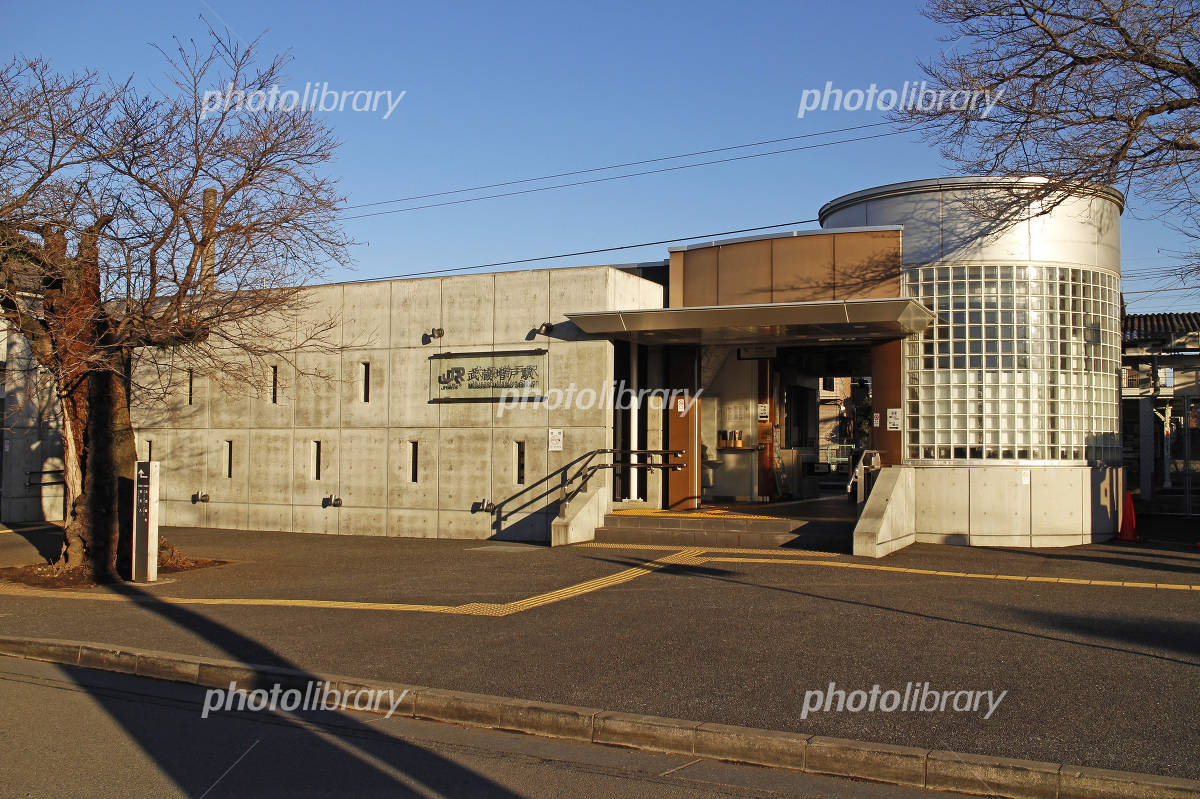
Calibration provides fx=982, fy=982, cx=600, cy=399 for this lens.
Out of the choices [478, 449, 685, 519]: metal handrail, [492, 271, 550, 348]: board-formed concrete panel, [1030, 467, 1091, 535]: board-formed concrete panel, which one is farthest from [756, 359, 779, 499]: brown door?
[1030, 467, 1091, 535]: board-formed concrete panel

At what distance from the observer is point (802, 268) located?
18469 millimetres

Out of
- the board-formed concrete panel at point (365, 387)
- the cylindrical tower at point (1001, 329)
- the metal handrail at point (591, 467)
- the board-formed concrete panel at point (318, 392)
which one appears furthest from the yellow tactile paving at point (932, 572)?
the board-formed concrete panel at point (318, 392)

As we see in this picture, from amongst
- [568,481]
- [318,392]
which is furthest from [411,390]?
[568,481]

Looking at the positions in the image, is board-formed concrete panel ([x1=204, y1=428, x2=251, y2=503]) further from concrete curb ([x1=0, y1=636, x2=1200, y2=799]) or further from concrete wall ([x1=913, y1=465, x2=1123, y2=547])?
concrete wall ([x1=913, y1=465, x2=1123, y2=547])

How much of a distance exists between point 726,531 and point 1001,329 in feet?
20.5

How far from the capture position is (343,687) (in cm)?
794

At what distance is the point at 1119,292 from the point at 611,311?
9.86m

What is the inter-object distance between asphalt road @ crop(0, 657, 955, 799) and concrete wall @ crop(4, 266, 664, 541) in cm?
1169

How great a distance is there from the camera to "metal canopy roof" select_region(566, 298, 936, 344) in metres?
16.4

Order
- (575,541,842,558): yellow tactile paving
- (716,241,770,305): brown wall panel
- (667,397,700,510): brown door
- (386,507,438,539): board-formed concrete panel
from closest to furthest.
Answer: (575,541,842,558): yellow tactile paving → (716,241,770,305): brown wall panel → (667,397,700,510): brown door → (386,507,438,539): board-formed concrete panel

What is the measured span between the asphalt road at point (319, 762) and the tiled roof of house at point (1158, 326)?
25.3 meters

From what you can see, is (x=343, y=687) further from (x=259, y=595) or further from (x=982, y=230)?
(x=982, y=230)

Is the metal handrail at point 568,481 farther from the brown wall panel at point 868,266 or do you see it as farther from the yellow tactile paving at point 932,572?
the brown wall panel at point 868,266

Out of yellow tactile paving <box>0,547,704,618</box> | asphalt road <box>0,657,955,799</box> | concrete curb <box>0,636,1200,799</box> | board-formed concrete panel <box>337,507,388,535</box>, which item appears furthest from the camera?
board-formed concrete panel <box>337,507,388,535</box>
